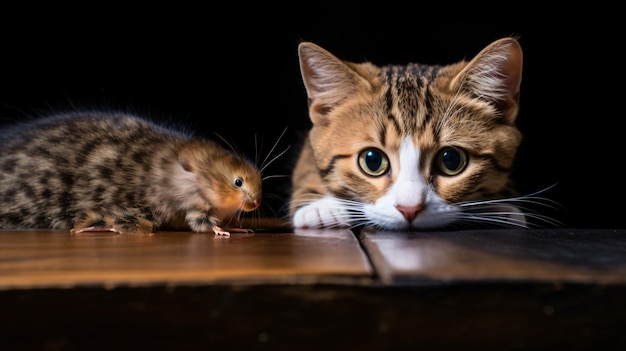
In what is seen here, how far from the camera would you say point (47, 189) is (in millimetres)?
1328

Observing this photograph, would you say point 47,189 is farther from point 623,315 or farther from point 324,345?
point 623,315

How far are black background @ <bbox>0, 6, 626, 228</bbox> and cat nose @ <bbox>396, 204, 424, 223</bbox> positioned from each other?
72 centimetres

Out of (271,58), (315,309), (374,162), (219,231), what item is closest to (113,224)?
(219,231)

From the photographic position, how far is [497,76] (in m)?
1.40

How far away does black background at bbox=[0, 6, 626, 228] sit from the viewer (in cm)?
185

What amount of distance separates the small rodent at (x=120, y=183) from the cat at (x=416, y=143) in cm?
22

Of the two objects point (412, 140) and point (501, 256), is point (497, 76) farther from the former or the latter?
point (501, 256)

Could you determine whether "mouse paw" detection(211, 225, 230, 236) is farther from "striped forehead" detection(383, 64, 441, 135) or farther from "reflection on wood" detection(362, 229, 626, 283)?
"striped forehead" detection(383, 64, 441, 135)

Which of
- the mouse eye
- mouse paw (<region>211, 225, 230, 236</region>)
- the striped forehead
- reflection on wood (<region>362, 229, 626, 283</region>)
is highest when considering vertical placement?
the striped forehead

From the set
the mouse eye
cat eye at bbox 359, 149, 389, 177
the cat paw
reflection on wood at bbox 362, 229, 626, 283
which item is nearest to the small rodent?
the mouse eye

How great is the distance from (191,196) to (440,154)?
579mm

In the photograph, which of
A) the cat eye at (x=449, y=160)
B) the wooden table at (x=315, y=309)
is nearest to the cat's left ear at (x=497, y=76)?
the cat eye at (x=449, y=160)

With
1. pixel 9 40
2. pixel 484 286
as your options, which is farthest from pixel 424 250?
pixel 9 40

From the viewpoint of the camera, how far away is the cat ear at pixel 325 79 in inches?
55.8
